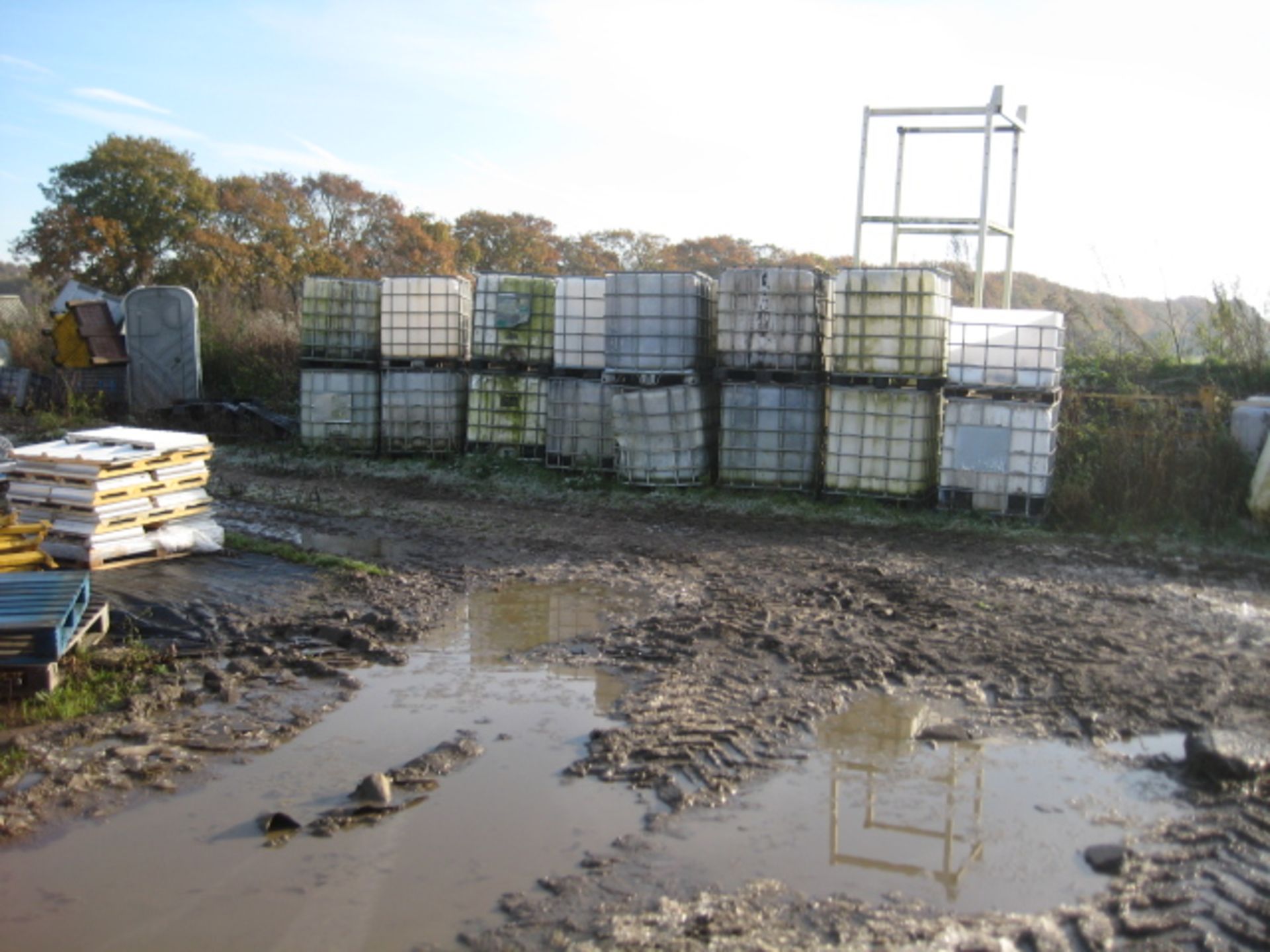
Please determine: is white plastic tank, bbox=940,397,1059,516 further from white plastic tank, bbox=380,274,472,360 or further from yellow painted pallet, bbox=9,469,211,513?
yellow painted pallet, bbox=9,469,211,513

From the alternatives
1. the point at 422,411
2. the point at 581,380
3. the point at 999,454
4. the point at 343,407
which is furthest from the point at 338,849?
the point at 343,407

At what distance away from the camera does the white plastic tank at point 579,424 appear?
1184 centimetres

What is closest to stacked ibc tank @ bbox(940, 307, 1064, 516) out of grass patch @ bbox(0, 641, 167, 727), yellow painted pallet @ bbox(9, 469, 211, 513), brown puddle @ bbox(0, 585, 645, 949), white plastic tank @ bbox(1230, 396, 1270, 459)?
white plastic tank @ bbox(1230, 396, 1270, 459)

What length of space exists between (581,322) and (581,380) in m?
0.65

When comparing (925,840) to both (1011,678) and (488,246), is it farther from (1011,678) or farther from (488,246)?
(488,246)

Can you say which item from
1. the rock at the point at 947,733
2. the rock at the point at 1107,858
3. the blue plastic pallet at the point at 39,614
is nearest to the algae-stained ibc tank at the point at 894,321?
the rock at the point at 947,733

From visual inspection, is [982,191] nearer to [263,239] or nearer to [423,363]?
[423,363]

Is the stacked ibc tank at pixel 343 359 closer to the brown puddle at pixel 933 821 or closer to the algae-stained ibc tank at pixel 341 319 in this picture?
the algae-stained ibc tank at pixel 341 319

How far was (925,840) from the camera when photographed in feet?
13.5

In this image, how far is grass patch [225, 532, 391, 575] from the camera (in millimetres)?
7883

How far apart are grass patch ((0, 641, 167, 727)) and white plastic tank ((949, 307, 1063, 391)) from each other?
24.0ft

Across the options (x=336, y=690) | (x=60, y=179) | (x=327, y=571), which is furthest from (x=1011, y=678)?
(x=60, y=179)

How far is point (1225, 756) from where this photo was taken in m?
4.52

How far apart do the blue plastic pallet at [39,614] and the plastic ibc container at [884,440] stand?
6911 mm
